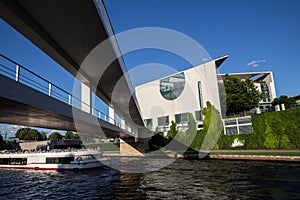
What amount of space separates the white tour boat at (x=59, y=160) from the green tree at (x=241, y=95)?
28.0 m

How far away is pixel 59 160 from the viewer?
1030 inches

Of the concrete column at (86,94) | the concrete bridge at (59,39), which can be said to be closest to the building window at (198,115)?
the concrete column at (86,94)

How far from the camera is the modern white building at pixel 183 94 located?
4400 cm

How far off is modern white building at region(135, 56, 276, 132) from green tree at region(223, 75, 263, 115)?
9.40 ft

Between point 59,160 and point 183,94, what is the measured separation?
30385 mm

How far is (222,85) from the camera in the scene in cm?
4628

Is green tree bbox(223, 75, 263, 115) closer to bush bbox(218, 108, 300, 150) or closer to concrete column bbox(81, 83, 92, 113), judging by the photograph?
bush bbox(218, 108, 300, 150)

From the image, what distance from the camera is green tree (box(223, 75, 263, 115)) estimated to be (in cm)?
4253

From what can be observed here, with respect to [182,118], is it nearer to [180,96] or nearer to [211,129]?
[180,96]

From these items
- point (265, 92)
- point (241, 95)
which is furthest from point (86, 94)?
point (265, 92)

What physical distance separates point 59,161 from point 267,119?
88.6 ft

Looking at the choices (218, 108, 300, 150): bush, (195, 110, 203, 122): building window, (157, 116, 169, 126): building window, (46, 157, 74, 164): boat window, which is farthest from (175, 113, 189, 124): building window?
(46, 157, 74, 164): boat window

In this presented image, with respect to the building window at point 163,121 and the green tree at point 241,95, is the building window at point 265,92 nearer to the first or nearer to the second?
the green tree at point 241,95

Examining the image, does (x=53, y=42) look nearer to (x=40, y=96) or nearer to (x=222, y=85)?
(x=40, y=96)
